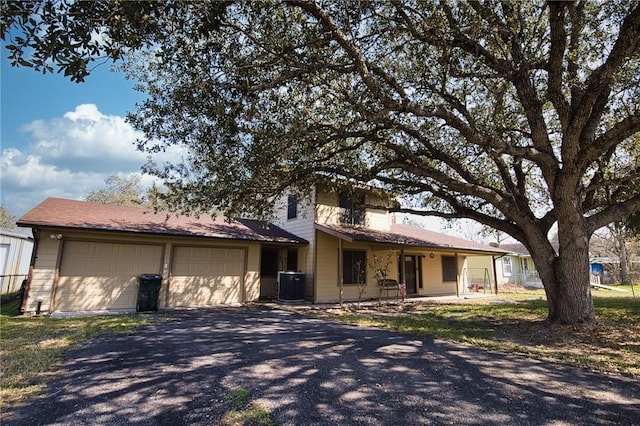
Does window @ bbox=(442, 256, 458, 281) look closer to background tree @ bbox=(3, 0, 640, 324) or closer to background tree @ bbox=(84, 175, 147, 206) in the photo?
background tree @ bbox=(3, 0, 640, 324)

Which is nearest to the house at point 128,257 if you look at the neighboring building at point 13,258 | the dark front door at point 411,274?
the neighboring building at point 13,258

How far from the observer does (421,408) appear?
3.47 m

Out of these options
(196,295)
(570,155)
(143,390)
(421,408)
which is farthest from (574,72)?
(196,295)

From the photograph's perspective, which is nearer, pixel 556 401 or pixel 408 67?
pixel 556 401

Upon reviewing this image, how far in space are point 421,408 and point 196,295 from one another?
10.3m

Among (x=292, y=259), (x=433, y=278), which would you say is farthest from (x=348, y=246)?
(x=433, y=278)

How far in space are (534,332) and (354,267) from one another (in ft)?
26.3

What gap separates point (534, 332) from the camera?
7555 mm

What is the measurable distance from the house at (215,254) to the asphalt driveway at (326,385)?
4.79 metres

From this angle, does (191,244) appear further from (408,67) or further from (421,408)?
(421,408)

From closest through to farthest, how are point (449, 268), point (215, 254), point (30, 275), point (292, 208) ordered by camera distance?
1. point (30, 275)
2. point (215, 254)
3. point (292, 208)
4. point (449, 268)

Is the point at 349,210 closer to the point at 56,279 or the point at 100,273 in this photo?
the point at 100,273

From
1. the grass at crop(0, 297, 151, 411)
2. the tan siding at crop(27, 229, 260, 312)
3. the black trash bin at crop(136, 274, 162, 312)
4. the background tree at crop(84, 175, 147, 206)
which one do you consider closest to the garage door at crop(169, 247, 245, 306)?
the tan siding at crop(27, 229, 260, 312)

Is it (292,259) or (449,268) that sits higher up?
(292,259)
